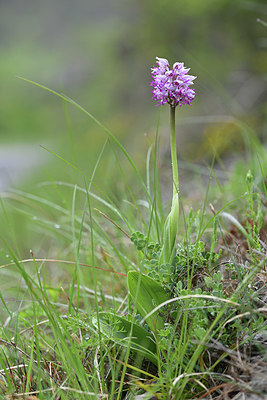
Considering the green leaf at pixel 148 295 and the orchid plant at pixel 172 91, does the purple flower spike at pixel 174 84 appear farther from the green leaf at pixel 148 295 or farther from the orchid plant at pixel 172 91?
the green leaf at pixel 148 295

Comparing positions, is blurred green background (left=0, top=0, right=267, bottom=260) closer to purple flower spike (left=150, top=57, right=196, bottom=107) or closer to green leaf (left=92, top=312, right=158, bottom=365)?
purple flower spike (left=150, top=57, right=196, bottom=107)

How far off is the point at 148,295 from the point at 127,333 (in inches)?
4.4

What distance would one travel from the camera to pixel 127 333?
3.43 feet

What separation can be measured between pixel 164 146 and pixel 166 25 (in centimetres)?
228

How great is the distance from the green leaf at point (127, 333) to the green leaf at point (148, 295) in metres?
0.04

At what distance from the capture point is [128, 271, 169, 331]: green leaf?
3.39ft

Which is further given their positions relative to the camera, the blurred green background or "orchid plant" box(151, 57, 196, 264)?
the blurred green background

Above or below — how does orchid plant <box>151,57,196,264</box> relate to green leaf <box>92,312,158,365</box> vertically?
above

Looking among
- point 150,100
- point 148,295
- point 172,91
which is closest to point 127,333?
point 148,295

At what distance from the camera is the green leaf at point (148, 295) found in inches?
40.6

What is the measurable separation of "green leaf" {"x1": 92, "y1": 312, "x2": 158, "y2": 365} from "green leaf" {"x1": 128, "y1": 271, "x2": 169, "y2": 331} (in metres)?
0.04

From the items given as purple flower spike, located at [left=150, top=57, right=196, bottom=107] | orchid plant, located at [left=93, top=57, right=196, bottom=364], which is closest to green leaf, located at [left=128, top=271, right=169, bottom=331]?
orchid plant, located at [left=93, top=57, right=196, bottom=364]

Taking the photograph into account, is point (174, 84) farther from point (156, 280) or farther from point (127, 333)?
point (127, 333)

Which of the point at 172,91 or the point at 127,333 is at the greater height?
the point at 172,91
